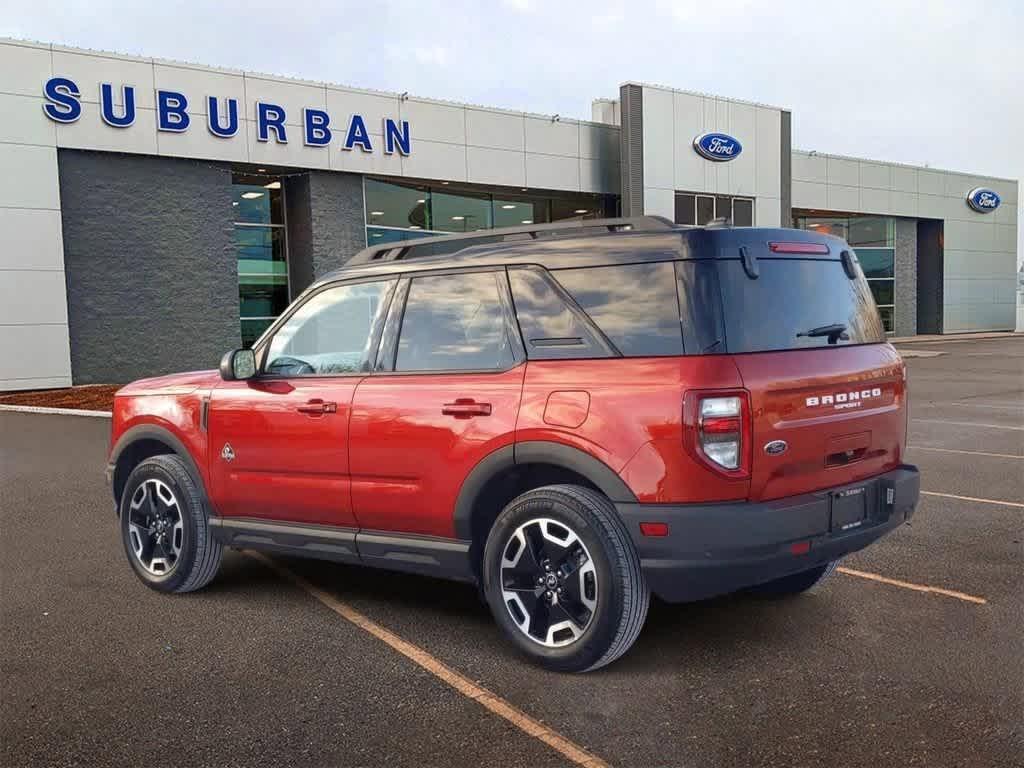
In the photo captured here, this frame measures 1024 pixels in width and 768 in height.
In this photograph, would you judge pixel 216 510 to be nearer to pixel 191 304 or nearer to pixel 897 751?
pixel 897 751

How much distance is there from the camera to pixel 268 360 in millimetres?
5375

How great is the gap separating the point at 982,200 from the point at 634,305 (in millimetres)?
43856

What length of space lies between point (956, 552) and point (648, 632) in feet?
8.41

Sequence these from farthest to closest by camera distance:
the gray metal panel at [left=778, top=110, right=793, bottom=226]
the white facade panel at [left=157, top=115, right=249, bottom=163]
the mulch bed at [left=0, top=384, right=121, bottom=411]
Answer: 1. the gray metal panel at [left=778, top=110, right=793, bottom=226]
2. the white facade panel at [left=157, top=115, right=249, bottom=163]
3. the mulch bed at [left=0, top=384, right=121, bottom=411]

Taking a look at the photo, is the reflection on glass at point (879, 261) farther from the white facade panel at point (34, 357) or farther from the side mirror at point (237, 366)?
the side mirror at point (237, 366)

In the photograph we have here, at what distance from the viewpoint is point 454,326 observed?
15.4ft

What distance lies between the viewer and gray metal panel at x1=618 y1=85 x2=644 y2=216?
28.6m

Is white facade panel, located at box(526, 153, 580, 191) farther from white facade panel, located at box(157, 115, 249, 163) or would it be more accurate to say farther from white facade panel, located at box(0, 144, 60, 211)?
white facade panel, located at box(0, 144, 60, 211)

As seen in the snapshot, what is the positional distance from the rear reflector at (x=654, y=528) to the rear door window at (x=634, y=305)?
0.69 m

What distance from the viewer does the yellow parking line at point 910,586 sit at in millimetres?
5133

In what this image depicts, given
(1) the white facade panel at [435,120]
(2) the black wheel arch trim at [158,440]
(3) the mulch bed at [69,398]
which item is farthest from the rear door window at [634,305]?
(1) the white facade panel at [435,120]

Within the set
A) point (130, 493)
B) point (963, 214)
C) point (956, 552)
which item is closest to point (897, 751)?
point (956, 552)

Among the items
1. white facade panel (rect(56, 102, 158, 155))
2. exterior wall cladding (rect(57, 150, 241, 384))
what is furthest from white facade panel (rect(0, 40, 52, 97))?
exterior wall cladding (rect(57, 150, 241, 384))

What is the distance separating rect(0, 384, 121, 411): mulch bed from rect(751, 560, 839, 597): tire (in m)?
14.4
